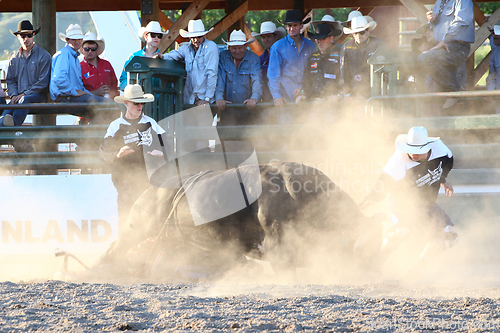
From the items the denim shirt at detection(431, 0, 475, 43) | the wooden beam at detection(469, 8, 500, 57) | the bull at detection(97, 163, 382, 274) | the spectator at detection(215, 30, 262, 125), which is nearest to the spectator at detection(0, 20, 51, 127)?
the spectator at detection(215, 30, 262, 125)

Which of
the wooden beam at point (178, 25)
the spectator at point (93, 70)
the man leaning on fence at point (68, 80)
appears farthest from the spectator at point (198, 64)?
the spectator at point (93, 70)

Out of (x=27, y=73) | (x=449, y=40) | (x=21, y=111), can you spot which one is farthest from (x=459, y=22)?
(x=21, y=111)

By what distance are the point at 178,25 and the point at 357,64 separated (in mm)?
2678

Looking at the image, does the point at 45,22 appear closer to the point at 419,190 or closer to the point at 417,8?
the point at 417,8

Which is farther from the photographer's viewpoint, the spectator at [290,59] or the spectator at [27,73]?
Result: the spectator at [27,73]

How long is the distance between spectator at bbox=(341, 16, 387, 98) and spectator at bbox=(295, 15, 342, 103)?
0.35ft

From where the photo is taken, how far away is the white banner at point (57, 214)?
19.7 ft

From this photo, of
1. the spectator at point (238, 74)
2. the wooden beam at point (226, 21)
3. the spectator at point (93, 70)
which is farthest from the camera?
the wooden beam at point (226, 21)

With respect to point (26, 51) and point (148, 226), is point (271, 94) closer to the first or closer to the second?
point (148, 226)

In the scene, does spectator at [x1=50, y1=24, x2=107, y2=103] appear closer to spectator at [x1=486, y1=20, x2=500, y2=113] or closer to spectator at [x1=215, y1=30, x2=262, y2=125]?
spectator at [x1=215, y1=30, x2=262, y2=125]

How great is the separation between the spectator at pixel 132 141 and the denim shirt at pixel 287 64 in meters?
1.85

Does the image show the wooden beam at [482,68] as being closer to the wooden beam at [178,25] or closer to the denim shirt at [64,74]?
the wooden beam at [178,25]

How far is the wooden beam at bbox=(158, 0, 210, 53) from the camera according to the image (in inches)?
287

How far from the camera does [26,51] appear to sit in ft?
23.3
